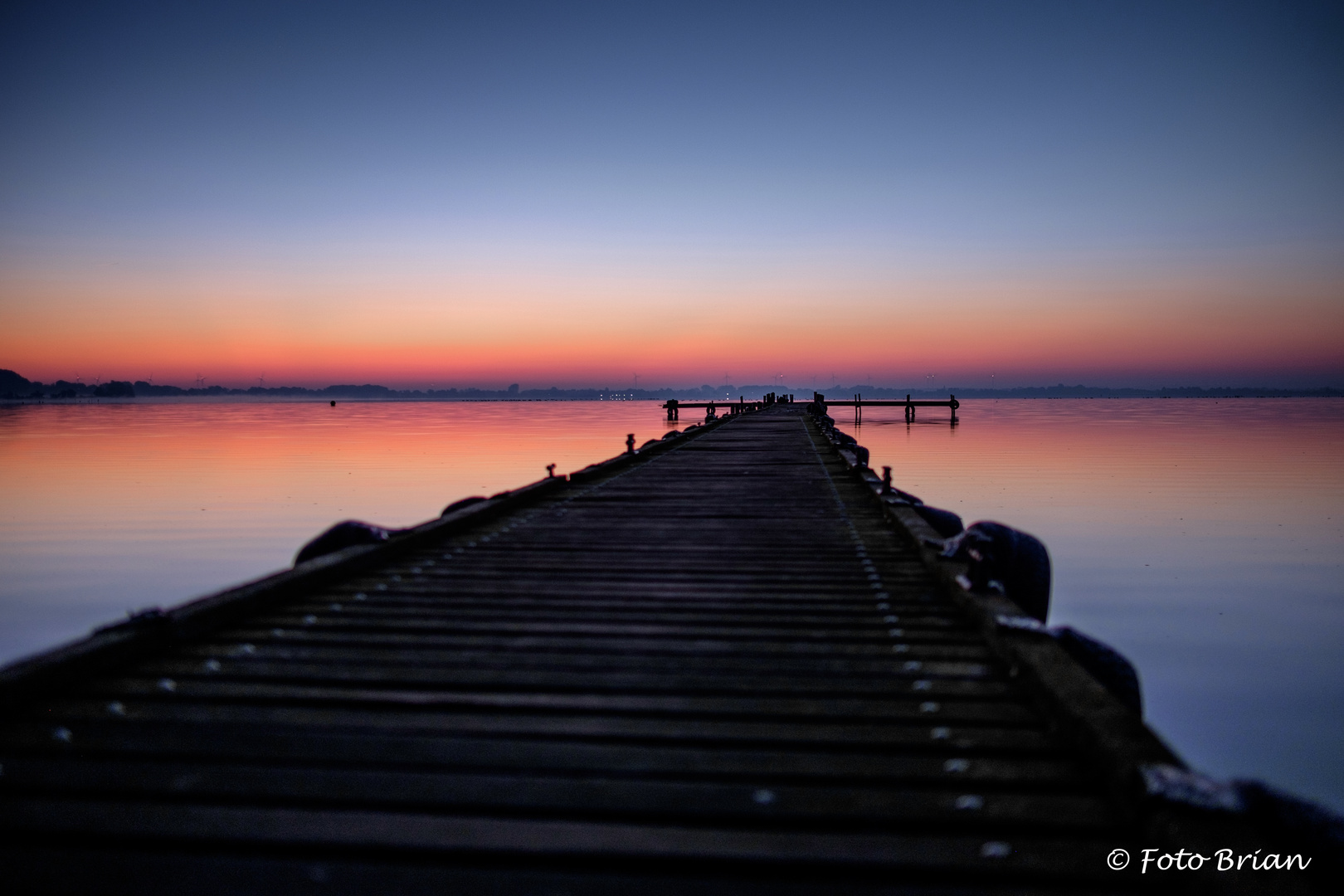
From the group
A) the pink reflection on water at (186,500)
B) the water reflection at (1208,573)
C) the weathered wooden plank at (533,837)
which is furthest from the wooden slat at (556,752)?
the pink reflection on water at (186,500)

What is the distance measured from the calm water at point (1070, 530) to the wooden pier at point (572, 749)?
5.90 meters

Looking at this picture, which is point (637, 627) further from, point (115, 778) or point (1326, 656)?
point (1326, 656)

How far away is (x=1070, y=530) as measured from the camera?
17875 millimetres

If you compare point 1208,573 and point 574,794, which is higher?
point 574,794

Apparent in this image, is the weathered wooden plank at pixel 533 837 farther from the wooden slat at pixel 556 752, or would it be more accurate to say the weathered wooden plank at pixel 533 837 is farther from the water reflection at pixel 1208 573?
the water reflection at pixel 1208 573

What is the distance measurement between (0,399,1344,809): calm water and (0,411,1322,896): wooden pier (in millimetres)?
5899

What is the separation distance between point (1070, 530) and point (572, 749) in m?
17.9

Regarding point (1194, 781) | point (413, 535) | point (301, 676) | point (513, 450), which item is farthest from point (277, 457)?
point (1194, 781)

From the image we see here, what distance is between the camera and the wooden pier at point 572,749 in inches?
89.0

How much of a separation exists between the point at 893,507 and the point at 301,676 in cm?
589

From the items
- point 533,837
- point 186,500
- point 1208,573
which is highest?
point 533,837

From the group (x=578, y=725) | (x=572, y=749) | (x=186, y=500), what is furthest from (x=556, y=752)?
(x=186, y=500)

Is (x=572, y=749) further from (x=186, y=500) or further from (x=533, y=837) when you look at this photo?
(x=186, y=500)

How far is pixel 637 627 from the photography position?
444 cm
